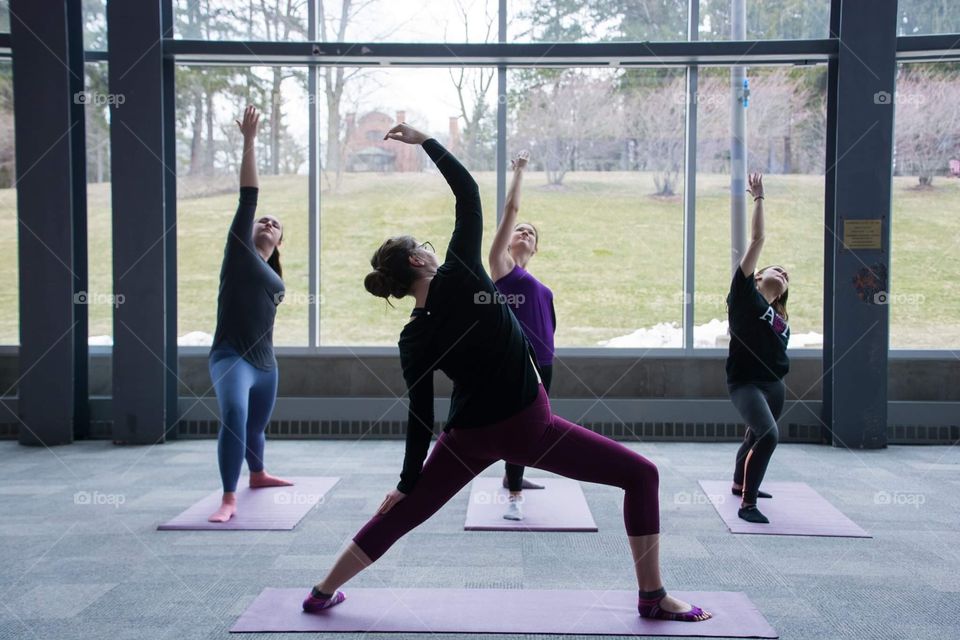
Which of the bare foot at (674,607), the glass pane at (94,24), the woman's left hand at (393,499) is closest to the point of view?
the woman's left hand at (393,499)

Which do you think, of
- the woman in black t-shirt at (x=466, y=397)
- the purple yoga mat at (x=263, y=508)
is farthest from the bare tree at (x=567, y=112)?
the woman in black t-shirt at (x=466, y=397)

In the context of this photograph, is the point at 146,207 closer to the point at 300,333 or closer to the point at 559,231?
the point at 300,333

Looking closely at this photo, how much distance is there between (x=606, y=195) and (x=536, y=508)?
9.16ft

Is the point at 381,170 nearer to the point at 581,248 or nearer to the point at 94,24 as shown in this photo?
the point at 581,248

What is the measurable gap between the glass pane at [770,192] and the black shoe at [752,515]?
7.58 ft

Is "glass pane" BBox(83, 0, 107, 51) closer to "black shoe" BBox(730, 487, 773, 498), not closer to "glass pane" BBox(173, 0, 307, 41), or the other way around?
"glass pane" BBox(173, 0, 307, 41)

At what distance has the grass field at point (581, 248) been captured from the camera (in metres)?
5.86

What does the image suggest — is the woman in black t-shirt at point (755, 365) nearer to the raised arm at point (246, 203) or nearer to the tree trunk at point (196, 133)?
the raised arm at point (246, 203)

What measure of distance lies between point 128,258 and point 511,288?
3047 mm

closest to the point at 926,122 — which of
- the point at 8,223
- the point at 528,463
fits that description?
the point at 528,463

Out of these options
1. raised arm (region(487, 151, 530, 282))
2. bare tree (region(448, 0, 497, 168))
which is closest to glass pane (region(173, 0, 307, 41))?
bare tree (region(448, 0, 497, 168))

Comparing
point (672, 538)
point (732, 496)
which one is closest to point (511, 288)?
point (672, 538)

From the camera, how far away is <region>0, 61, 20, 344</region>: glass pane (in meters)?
5.99

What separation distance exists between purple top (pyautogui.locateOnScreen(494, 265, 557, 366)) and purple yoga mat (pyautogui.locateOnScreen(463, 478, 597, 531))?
704mm
